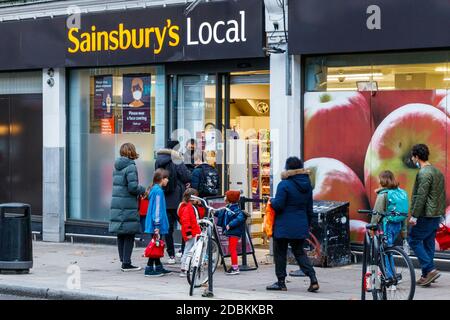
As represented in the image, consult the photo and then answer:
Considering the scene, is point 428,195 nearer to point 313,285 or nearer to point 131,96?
point 313,285

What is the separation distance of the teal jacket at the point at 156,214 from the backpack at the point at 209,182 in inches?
77.8

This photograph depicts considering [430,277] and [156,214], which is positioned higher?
[156,214]

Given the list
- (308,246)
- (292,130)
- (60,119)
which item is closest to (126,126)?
(60,119)

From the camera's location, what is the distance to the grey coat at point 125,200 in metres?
15.1

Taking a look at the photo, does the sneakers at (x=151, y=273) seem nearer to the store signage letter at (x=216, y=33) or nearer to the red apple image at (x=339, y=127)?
the red apple image at (x=339, y=127)

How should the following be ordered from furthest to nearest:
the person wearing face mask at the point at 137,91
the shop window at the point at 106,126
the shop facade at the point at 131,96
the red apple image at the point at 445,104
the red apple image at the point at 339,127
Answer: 1. the person wearing face mask at the point at 137,91
2. the shop window at the point at 106,126
3. the shop facade at the point at 131,96
4. the red apple image at the point at 339,127
5. the red apple image at the point at 445,104

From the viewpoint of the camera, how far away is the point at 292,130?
652 inches

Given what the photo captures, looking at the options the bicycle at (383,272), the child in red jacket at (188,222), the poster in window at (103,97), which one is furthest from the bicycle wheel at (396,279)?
the poster in window at (103,97)

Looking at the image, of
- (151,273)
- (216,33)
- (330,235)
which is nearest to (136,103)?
(216,33)

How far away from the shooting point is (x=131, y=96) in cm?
1909

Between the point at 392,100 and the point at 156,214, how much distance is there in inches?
160

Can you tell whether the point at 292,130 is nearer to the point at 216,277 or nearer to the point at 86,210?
the point at 216,277

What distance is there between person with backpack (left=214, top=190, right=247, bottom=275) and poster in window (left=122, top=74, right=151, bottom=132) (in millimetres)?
4331

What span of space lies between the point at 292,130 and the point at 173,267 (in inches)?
117
